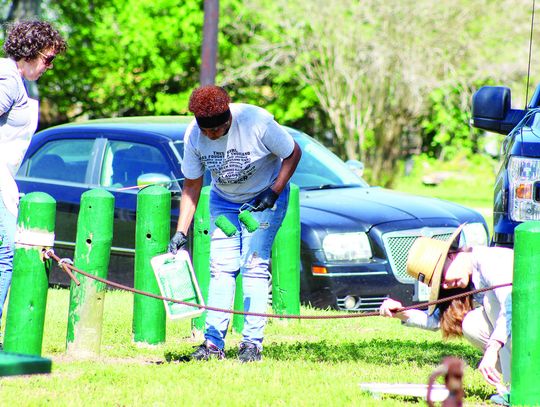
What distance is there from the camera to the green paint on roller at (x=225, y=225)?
5.93 metres

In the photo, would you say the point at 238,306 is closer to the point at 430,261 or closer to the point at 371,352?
the point at 371,352

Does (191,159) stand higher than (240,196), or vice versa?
A: (191,159)

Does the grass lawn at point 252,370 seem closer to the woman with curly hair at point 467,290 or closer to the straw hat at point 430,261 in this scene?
the woman with curly hair at point 467,290

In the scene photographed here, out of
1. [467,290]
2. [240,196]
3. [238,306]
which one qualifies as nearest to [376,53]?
[238,306]

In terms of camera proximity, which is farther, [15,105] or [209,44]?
[209,44]

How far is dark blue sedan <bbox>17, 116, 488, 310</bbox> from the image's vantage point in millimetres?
8242

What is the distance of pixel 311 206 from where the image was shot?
8.61 meters

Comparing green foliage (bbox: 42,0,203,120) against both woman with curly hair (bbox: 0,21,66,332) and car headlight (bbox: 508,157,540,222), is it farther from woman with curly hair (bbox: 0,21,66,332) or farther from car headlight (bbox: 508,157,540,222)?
car headlight (bbox: 508,157,540,222)

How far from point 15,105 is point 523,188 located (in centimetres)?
297

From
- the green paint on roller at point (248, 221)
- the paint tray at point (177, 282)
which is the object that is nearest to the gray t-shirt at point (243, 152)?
the green paint on roller at point (248, 221)

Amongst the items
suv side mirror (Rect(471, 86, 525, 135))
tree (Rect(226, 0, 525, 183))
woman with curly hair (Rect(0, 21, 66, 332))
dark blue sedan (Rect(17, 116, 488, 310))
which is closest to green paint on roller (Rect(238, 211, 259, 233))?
woman with curly hair (Rect(0, 21, 66, 332))

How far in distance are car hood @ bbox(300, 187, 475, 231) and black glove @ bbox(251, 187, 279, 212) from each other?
7.86 ft

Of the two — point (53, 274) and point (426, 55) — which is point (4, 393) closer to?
point (53, 274)

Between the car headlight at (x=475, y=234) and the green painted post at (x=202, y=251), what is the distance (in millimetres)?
2818
